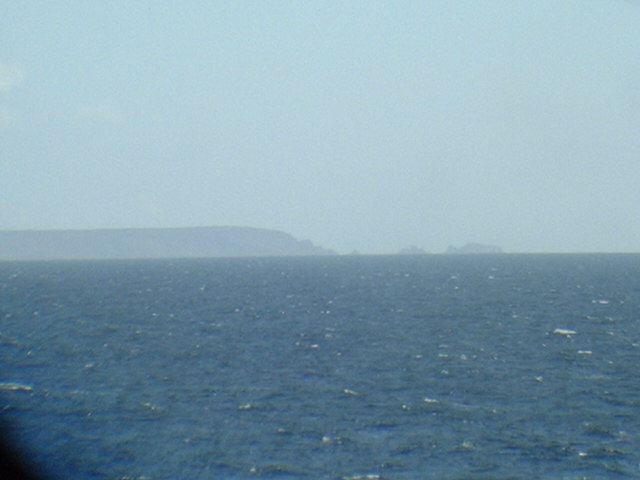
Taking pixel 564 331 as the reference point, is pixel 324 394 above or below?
below

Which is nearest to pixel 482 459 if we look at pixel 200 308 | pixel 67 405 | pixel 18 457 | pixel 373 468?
pixel 373 468

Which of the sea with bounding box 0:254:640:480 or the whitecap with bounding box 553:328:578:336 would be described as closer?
the sea with bounding box 0:254:640:480

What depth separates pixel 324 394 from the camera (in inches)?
1303

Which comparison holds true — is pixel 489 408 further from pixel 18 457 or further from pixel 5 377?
pixel 5 377

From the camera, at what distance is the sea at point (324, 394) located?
24.3 metres

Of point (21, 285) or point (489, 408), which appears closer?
point (489, 408)

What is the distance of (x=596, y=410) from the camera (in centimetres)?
3058

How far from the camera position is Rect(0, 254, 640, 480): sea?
24312 millimetres

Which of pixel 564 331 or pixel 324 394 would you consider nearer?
pixel 324 394

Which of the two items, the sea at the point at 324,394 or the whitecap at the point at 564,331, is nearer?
the sea at the point at 324,394

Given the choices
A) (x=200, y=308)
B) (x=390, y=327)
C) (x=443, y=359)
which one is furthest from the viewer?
(x=200, y=308)

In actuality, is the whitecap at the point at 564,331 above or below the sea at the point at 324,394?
above

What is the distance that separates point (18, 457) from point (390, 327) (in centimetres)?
3526

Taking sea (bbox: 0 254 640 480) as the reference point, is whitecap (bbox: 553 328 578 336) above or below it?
above
